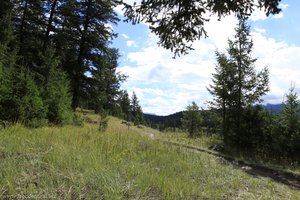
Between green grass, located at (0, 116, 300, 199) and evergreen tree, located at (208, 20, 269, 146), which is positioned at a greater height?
evergreen tree, located at (208, 20, 269, 146)

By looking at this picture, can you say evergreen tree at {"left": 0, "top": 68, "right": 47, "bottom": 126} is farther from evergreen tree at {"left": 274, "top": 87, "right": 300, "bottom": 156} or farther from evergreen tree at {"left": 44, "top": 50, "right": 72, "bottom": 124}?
evergreen tree at {"left": 274, "top": 87, "right": 300, "bottom": 156}

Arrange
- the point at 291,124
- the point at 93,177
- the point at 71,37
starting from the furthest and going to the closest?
the point at 71,37, the point at 291,124, the point at 93,177

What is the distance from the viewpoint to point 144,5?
714 centimetres

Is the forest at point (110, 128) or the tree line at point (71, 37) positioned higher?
the tree line at point (71, 37)

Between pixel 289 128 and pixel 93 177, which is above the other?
pixel 289 128

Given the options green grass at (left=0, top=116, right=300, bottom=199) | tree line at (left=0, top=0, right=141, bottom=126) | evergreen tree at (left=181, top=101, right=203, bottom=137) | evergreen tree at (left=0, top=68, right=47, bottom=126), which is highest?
tree line at (left=0, top=0, right=141, bottom=126)

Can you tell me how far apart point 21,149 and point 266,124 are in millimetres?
20013

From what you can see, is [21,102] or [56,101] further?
[56,101]

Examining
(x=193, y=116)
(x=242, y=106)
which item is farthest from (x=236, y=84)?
(x=193, y=116)

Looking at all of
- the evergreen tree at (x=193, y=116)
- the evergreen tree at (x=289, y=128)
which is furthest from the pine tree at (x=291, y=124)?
the evergreen tree at (x=193, y=116)

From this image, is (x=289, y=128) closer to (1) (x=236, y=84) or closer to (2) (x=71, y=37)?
(1) (x=236, y=84)

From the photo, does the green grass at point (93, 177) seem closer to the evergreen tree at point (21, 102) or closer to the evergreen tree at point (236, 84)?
the evergreen tree at point (21, 102)

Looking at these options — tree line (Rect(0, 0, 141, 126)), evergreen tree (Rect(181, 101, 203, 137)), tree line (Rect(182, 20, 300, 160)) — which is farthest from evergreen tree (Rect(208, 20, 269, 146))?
evergreen tree (Rect(181, 101, 203, 137))

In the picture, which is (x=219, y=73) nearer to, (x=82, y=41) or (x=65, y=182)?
(x=82, y=41)
